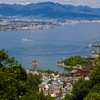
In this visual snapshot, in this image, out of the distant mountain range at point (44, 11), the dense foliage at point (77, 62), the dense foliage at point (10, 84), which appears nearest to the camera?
the dense foliage at point (10, 84)

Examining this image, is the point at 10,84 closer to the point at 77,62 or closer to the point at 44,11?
the point at 77,62

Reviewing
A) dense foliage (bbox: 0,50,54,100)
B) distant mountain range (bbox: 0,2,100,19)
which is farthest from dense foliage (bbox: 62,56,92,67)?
distant mountain range (bbox: 0,2,100,19)

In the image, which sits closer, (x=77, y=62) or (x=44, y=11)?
(x=77, y=62)

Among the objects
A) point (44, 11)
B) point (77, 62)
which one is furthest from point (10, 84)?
point (44, 11)

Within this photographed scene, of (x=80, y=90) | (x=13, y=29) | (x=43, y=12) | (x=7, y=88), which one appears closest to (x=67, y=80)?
(x=80, y=90)

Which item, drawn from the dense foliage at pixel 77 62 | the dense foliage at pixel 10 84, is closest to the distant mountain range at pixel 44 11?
the dense foliage at pixel 77 62

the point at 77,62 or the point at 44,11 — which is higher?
the point at 77,62

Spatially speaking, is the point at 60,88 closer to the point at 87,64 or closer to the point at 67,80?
the point at 67,80

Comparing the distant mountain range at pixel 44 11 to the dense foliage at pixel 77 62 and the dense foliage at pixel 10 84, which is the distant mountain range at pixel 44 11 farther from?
the dense foliage at pixel 10 84

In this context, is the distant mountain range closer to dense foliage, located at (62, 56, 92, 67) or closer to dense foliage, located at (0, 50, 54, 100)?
dense foliage, located at (62, 56, 92, 67)
